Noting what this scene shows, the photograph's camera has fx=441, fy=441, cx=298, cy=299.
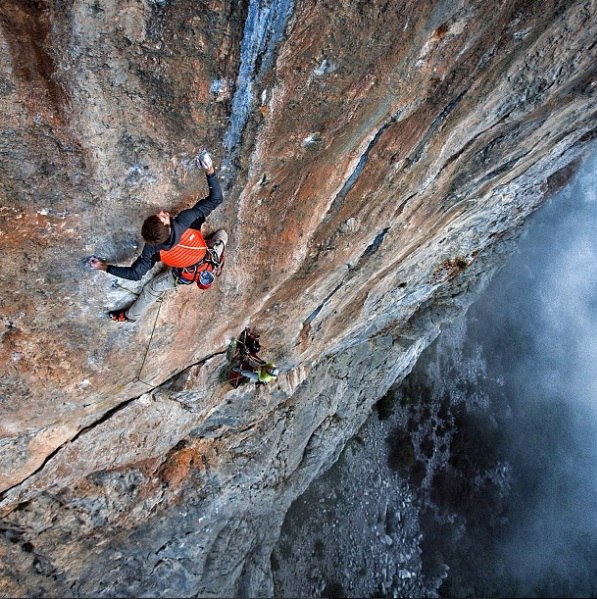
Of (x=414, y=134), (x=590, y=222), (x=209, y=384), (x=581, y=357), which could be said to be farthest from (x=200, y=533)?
(x=590, y=222)

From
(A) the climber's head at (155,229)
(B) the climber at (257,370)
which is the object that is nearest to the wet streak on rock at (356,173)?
(A) the climber's head at (155,229)

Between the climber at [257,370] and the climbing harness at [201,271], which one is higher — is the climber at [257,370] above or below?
below

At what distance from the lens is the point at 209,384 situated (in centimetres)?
700

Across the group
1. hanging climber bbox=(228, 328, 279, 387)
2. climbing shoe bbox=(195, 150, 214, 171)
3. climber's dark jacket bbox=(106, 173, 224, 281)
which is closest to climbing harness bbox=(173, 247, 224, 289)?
climber's dark jacket bbox=(106, 173, 224, 281)

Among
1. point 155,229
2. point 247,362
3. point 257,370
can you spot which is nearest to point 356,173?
point 155,229

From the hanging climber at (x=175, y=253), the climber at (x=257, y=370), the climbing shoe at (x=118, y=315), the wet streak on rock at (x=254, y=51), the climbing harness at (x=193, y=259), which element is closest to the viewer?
the wet streak on rock at (x=254, y=51)

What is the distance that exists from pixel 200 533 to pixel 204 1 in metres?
8.91

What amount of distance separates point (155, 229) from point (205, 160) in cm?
82

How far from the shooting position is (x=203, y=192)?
452 centimetres

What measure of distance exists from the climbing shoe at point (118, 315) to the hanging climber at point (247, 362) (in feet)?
6.80

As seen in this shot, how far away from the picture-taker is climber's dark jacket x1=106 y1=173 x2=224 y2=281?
161 inches

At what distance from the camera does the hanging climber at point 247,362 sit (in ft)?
22.3

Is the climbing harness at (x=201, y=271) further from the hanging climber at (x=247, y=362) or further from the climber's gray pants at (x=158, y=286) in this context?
the hanging climber at (x=247, y=362)

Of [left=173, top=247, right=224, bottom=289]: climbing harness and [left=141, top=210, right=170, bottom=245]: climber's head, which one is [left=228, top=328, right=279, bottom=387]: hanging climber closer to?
[left=173, top=247, right=224, bottom=289]: climbing harness
